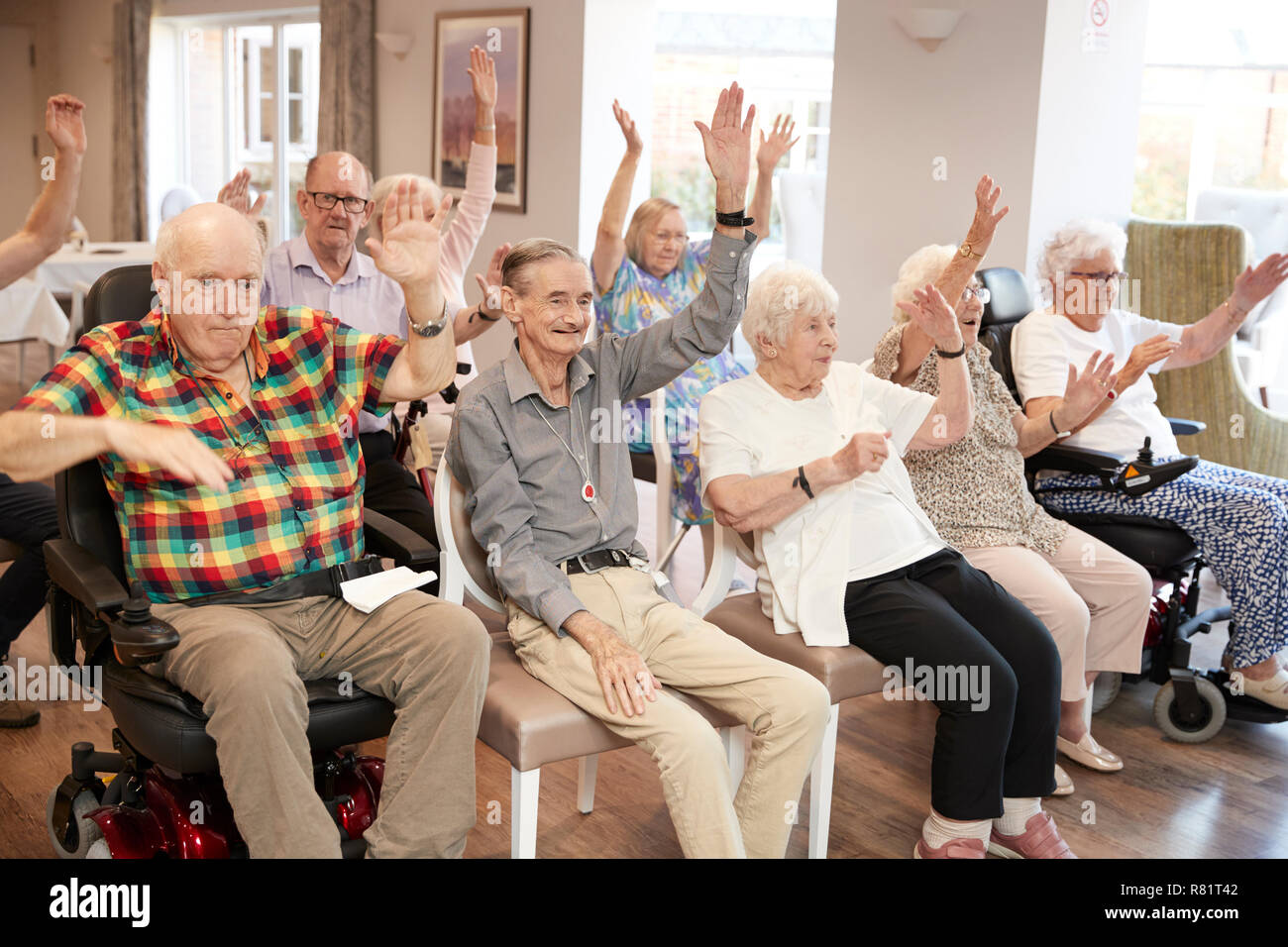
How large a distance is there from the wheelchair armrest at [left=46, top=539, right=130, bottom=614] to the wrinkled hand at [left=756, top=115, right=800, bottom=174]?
68.0 inches

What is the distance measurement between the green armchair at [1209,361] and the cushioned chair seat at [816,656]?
2.59 meters

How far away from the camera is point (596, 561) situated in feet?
7.73

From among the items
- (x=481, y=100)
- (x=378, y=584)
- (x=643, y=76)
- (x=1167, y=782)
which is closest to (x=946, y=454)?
(x=1167, y=782)

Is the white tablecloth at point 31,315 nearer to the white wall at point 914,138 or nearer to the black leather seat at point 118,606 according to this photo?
the white wall at point 914,138

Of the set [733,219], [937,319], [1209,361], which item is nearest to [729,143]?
[733,219]

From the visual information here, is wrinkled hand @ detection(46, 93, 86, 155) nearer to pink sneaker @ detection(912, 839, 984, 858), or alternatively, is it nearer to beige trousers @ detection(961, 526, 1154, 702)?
beige trousers @ detection(961, 526, 1154, 702)

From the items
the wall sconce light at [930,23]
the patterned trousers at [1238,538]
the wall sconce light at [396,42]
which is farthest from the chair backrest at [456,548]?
the wall sconce light at [396,42]

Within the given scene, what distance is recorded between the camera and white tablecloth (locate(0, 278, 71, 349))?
612 cm

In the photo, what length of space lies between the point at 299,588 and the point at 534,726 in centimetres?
49

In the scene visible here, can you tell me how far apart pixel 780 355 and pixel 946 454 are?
0.63 metres

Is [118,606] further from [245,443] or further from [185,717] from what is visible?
[245,443]

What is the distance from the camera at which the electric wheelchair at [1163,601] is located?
3.20 meters

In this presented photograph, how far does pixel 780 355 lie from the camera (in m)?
2.55

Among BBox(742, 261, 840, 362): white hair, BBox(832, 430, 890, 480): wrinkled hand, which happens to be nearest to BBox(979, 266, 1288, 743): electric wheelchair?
BBox(742, 261, 840, 362): white hair
